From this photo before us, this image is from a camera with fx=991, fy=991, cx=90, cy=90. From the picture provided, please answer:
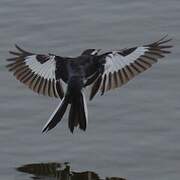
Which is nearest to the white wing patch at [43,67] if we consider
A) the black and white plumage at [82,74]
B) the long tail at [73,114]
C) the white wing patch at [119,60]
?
the black and white plumage at [82,74]

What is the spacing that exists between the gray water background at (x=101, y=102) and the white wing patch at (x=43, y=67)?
1.96 ft

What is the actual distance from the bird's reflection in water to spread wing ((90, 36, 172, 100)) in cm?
87

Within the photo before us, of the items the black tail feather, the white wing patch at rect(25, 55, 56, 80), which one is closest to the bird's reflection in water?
the black tail feather

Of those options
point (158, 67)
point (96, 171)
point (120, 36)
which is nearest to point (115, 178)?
point (96, 171)

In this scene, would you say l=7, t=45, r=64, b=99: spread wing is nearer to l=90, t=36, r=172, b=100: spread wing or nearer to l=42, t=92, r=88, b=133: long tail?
l=42, t=92, r=88, b=133: long tail

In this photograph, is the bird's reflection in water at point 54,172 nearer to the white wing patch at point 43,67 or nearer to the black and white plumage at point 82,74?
the black and white plumage at point 82,74

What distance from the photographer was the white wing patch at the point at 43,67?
32.5 ft

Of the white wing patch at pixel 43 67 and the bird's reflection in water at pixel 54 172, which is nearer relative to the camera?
the bird's reflection in water at pixel 54 172

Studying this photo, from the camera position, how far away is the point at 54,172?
30.4 feet

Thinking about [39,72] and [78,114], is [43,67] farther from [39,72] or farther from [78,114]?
[78,114]

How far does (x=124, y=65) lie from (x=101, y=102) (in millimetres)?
1170

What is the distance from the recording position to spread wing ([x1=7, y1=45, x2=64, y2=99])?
32.4 feet

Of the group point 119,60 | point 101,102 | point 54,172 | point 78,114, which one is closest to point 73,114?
point 78,114

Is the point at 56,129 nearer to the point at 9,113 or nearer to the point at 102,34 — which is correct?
the point at 9,113
